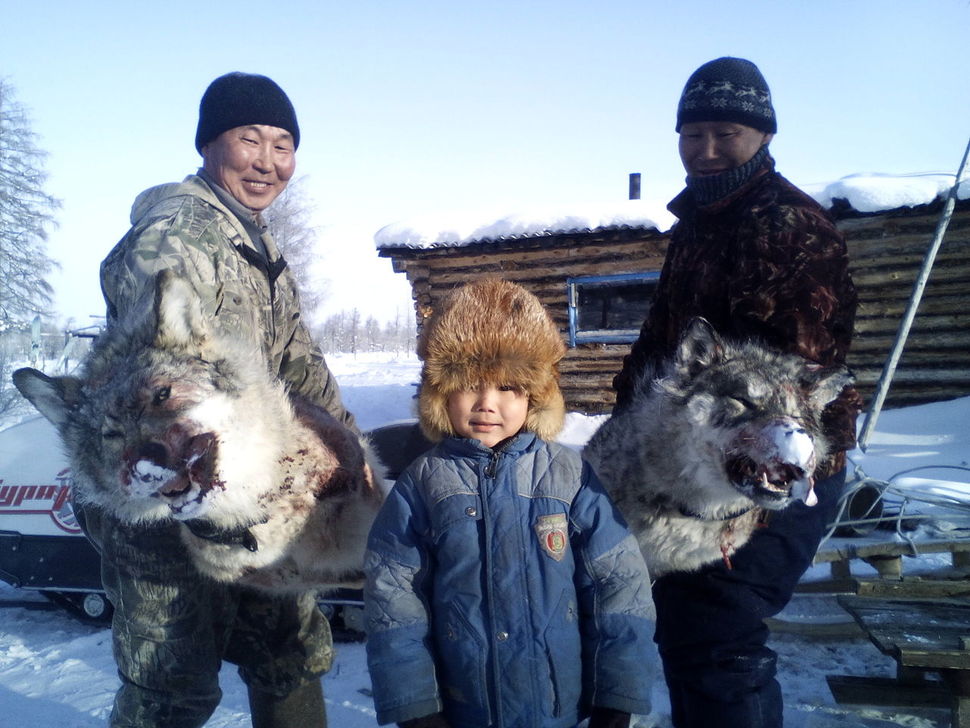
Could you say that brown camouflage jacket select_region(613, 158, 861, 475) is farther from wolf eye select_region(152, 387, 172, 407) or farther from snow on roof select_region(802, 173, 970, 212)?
snow on roof select_region(802, 173, 970, 212)

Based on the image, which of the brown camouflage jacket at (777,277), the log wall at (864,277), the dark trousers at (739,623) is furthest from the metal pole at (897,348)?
the brown camouflage jacket at (777,277)

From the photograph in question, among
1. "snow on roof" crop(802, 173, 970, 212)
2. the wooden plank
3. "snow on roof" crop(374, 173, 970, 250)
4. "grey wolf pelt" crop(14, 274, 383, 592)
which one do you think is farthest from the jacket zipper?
"snow on roof" crop(802, 173, 970, 212)

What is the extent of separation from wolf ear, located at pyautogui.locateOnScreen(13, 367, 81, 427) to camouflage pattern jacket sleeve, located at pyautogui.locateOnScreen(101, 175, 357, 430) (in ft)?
0.87

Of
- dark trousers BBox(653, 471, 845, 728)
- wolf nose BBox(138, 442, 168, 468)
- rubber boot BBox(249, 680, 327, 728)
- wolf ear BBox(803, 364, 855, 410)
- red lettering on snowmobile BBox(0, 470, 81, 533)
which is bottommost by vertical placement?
rubber boot BBox(249, 680, 327, 728)

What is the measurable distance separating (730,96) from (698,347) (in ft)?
3.03

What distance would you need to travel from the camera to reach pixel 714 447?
1.95 metres

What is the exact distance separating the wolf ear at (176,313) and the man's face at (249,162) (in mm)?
827

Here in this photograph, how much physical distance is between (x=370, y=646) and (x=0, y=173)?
21.0 m

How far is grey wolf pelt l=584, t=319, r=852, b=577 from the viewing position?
175 cm

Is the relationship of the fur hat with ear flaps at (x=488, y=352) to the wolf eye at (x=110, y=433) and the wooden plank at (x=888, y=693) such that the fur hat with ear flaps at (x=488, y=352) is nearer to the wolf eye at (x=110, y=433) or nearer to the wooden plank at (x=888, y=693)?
the wolf eye at (x=110, y=433)

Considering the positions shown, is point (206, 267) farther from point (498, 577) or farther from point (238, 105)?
point (498, 577)

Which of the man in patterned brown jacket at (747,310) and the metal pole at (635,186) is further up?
the metal pole at (635,186)

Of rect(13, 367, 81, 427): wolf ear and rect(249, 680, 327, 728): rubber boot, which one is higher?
rect(13, 367, 81, 427): wolf ear

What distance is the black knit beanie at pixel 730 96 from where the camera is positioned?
7.20 ft
